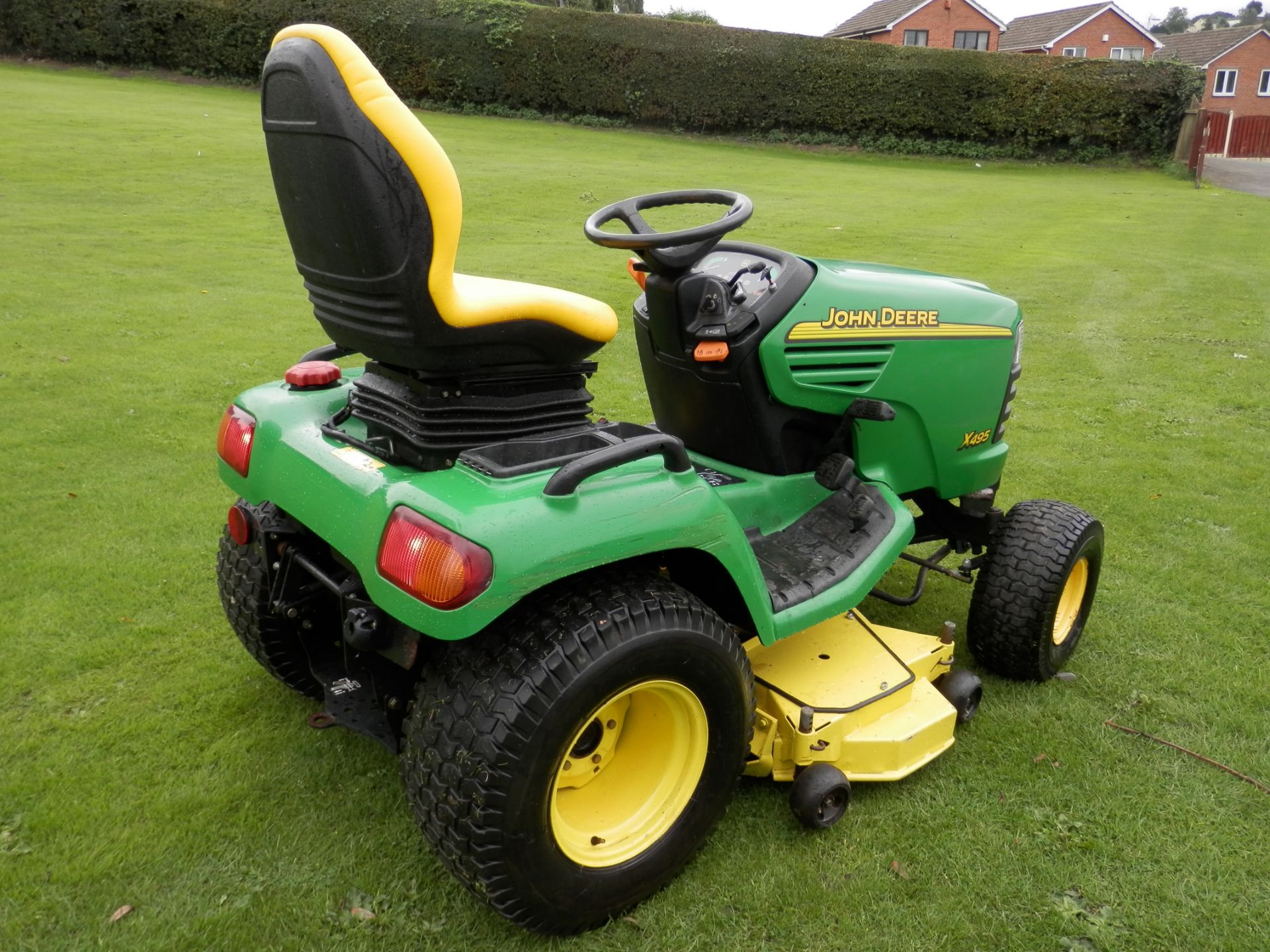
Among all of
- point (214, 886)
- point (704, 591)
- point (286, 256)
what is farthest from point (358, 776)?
point (286, 256)

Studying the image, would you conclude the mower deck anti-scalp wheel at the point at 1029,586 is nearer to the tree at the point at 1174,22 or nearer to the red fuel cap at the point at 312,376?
the red fuel cap at the point at 312,376

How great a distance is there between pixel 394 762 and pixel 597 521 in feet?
3.79

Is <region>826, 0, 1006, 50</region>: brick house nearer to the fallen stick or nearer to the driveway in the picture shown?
the driveway

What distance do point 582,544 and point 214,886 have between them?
1234 mm

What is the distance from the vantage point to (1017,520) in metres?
3.19

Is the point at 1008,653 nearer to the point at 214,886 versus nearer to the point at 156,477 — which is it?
the point at 214,886

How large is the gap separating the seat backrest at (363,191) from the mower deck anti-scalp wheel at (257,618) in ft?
2.98

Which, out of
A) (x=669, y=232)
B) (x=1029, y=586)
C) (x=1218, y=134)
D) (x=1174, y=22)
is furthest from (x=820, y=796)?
(x=1174, y=22)

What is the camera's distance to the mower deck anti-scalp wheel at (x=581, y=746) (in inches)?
76.0

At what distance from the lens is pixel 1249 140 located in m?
30.2

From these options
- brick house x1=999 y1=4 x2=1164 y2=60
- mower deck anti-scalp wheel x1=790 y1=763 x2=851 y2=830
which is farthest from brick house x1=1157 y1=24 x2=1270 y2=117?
mower deck anti-scalp wheel x1=790 y1=763 x2=851 y2=830

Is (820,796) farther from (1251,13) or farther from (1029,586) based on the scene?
(1251,13)

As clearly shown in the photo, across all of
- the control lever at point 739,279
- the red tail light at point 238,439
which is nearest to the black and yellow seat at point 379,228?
the red tail light at point 238,439

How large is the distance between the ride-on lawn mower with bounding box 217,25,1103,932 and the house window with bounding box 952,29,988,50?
140ft
